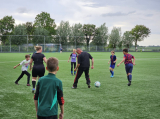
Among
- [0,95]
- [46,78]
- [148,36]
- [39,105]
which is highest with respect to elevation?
[148,36]

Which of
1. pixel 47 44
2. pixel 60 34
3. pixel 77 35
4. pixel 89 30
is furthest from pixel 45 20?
pixel 47 44

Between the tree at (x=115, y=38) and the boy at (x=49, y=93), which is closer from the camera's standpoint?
the boy at (x=49, y=93)

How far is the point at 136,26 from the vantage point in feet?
332

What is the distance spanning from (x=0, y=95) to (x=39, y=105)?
5023 mm

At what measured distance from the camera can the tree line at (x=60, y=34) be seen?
69137 mm

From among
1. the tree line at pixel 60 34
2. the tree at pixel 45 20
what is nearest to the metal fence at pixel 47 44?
the tree line at pixel 60 34

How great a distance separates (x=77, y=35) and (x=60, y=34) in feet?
21.4

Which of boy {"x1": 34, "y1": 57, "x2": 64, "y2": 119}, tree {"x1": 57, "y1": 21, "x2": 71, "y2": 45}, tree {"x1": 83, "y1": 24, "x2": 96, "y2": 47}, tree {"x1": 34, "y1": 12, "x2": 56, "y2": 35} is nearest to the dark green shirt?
boy {"x1": 34, "y1": 57, "x2": 64, "y2": 119}

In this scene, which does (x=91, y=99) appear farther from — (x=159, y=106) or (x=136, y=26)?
(x=136, y=26)

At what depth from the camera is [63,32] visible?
2995 inches

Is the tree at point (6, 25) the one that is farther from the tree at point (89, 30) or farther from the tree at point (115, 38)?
the tree at point (115, 38)

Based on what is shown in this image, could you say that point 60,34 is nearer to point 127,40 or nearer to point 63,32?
point 63,32

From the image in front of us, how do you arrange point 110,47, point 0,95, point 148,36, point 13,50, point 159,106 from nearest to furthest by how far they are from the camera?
point 159,106 < point 0,95 < point 13,50 < point 110,47 < point 148,36

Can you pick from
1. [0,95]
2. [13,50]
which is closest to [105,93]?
[0,95]
